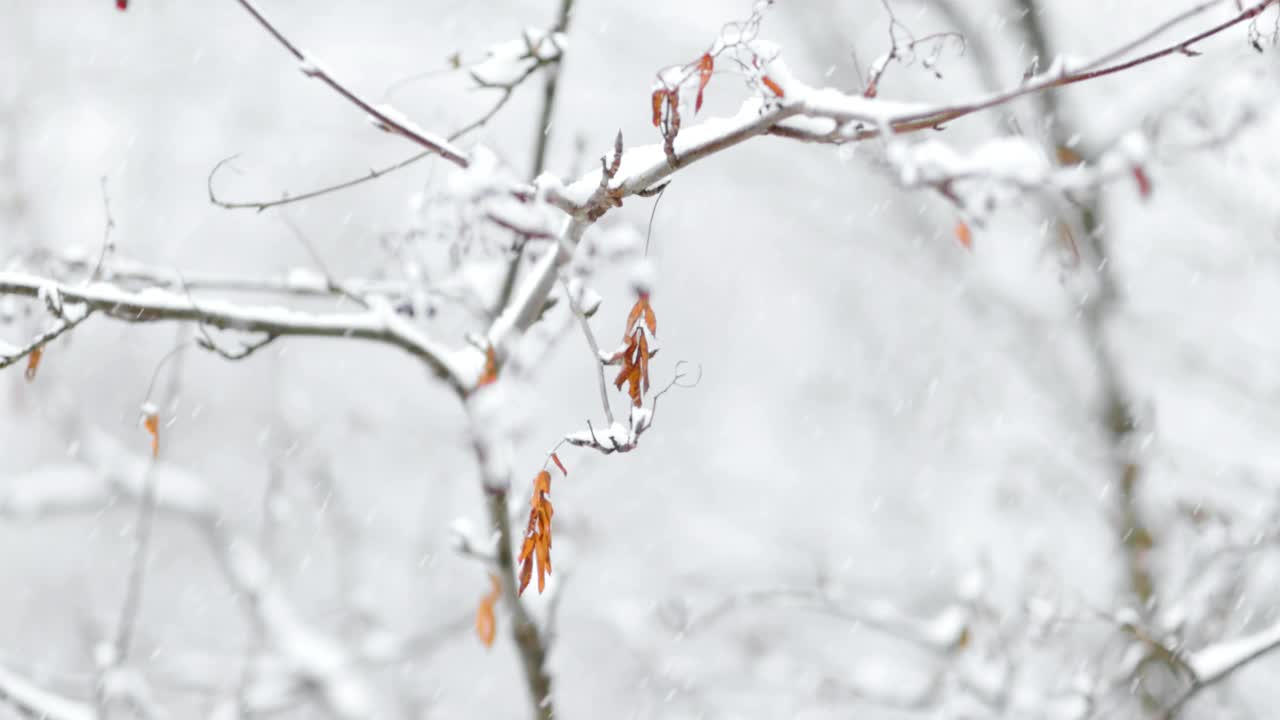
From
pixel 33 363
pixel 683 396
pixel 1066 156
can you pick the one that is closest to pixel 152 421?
pixel 33 363

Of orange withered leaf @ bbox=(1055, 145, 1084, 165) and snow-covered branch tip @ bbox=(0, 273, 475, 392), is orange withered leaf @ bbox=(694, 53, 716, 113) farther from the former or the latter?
orange withered leaf @ bbox=(1055, 145, 1084, 165)

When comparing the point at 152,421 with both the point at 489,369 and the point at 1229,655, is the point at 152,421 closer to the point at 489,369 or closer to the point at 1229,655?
the point at 489,369

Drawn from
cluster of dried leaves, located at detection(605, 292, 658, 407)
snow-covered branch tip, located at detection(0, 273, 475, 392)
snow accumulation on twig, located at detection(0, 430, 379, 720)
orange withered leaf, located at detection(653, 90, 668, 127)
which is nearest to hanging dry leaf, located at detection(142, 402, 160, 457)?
snow-covered branch tip, located at detection(0, 273, 475, 392)

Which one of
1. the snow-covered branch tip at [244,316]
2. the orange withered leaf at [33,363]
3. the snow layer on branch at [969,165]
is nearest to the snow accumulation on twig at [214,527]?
the snow-covered branch tip at [244,316]

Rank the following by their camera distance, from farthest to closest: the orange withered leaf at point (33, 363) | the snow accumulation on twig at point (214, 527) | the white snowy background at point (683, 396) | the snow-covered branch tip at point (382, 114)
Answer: the white snowy background at point (683, 396) → the snow accumulation on twig at point (214, 527) → the orange withered leaf at point (33, 363) → the snow-covered branch tip at point (382, 114)

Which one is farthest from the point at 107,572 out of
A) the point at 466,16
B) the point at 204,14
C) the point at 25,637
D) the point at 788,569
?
the point at 788,569

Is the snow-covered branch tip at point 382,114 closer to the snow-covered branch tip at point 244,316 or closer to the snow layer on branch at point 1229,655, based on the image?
the snow-covered branch tip at point 244,316

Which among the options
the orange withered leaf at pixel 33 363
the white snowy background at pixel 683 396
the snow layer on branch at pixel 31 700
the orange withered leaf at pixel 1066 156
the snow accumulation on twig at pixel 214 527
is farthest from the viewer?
the white snowy background at pixel 683 396
